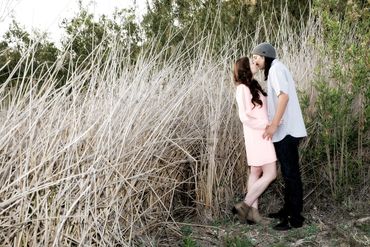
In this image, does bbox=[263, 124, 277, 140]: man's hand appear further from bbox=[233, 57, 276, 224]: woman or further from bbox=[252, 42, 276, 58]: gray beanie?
bbox=[252, 42, 276, 58]: gray beanie

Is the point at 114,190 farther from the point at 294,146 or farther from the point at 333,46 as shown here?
the point at 333,46

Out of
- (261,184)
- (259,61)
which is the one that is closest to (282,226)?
(261,184)

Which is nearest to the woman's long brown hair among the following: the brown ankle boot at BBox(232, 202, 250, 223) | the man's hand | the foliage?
the man's hand

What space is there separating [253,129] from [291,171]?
1.46 ft

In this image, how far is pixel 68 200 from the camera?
3150 mm

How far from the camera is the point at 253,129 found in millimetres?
4582

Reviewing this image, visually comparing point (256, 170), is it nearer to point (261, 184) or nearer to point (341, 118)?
point (261, 184)

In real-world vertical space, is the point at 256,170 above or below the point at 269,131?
below

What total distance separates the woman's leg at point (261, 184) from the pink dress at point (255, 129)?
78 mm

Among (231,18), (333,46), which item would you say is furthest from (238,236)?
(231,18)

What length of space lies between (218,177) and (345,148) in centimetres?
124

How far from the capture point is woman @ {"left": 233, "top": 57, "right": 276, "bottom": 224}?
456 centimetres

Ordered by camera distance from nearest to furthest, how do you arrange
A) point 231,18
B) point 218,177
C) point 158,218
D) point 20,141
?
point 20,141 → point 158,218 → point 218,177 → point 231,18

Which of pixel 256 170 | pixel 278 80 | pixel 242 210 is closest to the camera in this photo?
pixel 278 80
